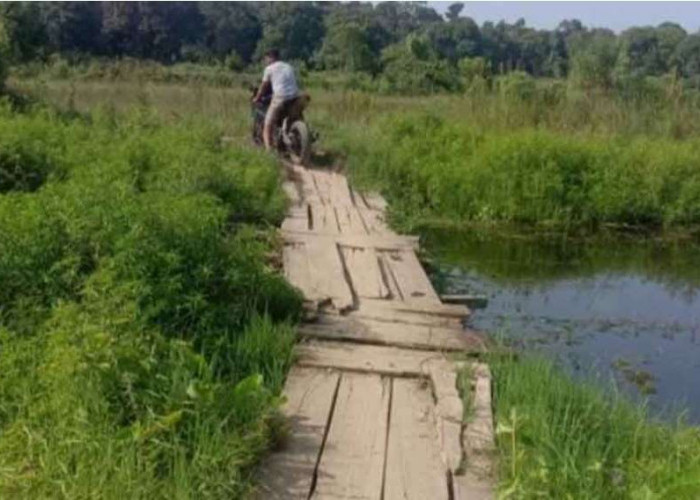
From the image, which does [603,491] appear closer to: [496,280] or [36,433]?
[36,433]

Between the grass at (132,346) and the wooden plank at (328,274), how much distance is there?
408mm

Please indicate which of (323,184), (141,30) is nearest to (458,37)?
(141,30)

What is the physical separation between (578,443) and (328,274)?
2.95m

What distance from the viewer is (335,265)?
6.42 m

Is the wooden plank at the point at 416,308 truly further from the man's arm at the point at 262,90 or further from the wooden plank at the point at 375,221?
the man's arm at the point at 262,90

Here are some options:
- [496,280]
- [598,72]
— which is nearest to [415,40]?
[598,72]

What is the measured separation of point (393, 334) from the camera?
16.6 ft

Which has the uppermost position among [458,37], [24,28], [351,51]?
[458,37]

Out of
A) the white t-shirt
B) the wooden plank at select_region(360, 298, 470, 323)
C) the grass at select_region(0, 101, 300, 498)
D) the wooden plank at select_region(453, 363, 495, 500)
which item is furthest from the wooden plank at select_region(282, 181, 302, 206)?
the wooden plank at select_region(453, 363, 495, 500)

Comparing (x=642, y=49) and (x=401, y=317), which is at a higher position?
(x=642, y=49)

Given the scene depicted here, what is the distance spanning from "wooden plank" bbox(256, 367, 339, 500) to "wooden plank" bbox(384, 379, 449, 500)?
272mm

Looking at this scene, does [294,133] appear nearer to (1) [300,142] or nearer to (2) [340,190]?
(1) [300,142]

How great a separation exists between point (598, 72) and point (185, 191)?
9467 millimetres

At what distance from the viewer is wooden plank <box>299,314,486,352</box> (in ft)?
16.1
